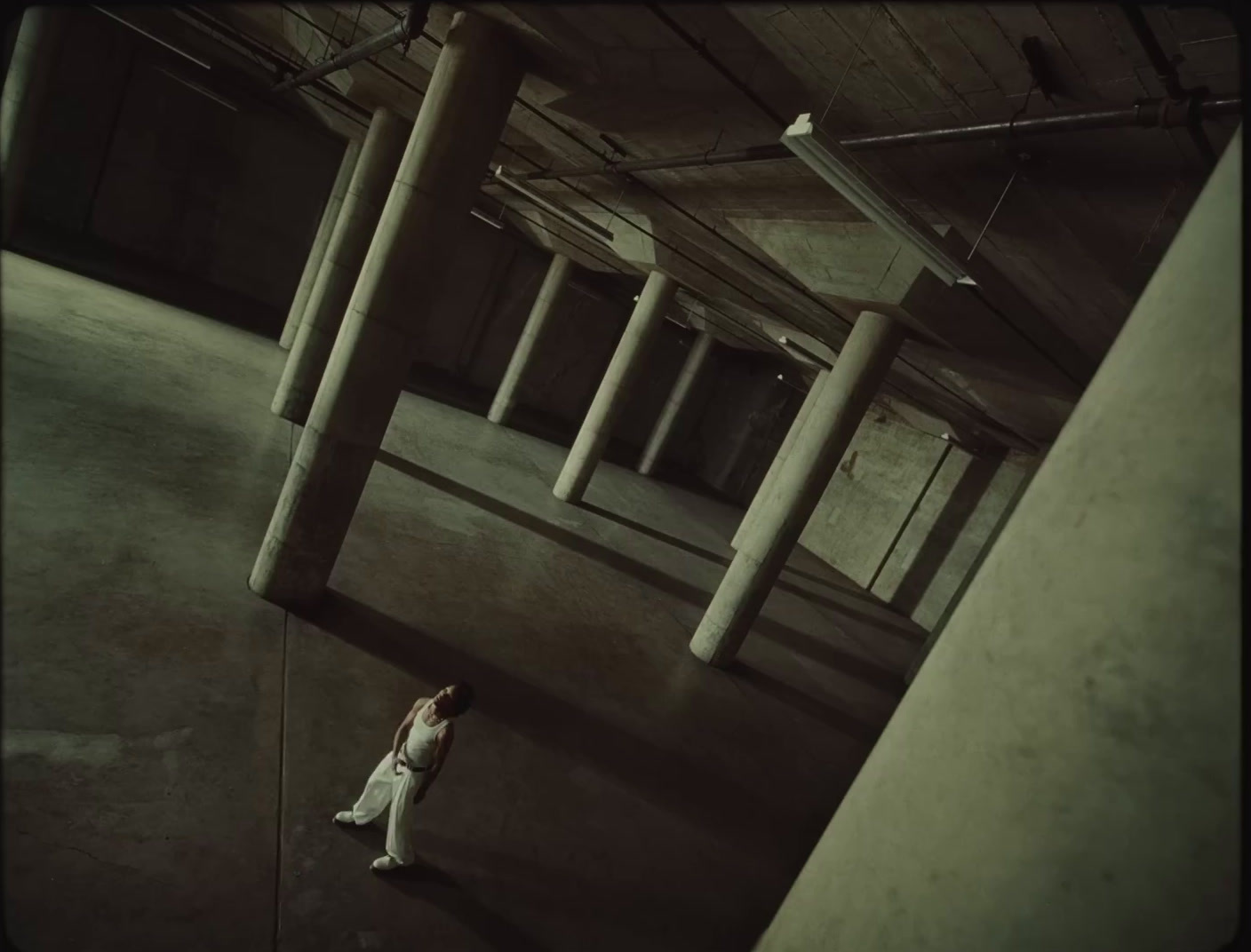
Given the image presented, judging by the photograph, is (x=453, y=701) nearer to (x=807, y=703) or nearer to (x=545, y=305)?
(x=807, y=703)

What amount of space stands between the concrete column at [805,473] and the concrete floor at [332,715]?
42.7 inches

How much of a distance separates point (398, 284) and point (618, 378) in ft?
29.4

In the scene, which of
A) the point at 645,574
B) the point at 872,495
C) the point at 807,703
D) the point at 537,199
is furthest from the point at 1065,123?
the point at 872,495

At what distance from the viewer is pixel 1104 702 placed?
1.17m

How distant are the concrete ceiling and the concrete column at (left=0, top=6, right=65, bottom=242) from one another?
275 cm

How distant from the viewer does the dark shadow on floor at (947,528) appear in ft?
58.3

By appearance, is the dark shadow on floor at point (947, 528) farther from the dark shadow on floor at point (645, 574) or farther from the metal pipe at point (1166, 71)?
the metal pipe at point (1166, 71)

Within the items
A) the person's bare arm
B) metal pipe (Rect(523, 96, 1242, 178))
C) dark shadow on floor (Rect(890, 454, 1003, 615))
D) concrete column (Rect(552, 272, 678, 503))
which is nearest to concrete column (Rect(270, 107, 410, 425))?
concrete column (Rect(552, 272, 678, 503))

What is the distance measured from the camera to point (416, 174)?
18.6ft

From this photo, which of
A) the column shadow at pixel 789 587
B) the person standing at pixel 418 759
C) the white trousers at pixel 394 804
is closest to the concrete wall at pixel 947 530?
the column shadow at pixel 789 587

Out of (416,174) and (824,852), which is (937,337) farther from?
(824,852)

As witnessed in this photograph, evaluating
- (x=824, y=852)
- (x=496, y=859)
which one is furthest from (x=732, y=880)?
(x=824, y=852)

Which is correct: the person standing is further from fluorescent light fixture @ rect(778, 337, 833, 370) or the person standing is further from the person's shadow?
fluorescent light fixture @ rect(778, 337, 833, 370)

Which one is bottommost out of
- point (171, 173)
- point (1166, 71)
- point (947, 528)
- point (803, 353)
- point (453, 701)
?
point (453, 701)
